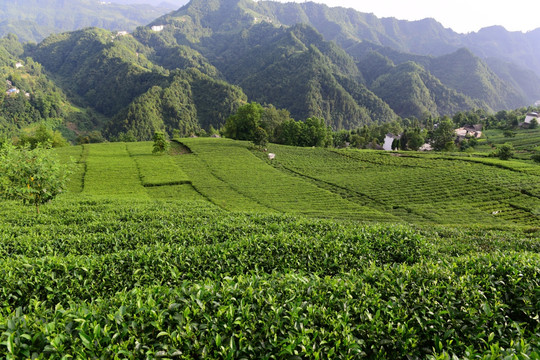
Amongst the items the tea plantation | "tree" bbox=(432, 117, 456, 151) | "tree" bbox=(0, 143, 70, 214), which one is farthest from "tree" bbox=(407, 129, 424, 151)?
"tree" bbox=(0, 143, 70, 214)

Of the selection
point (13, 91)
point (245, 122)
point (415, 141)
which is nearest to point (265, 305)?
point (245, 122)

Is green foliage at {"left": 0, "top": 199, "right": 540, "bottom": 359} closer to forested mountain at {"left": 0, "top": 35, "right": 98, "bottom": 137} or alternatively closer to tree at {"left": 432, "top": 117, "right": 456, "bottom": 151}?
tree at {"left": 432, "top": 117, "right": 456, "bottom": 151}

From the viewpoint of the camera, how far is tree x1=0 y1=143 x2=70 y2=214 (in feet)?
55.4

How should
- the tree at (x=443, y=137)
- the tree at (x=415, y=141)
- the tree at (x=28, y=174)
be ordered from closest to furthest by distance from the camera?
the tree at (x=28, y=174) → the tree at (x=443, y=137) → the tree at (x=415, y=141)

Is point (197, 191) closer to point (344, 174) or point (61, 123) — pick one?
point (344, 174)

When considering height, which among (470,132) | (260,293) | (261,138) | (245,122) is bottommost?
(260,293)

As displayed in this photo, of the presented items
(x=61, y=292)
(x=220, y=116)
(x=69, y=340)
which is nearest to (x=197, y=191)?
(x=61, y=292)

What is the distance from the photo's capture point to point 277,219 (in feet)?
50.3

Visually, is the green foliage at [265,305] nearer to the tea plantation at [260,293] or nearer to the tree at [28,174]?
the tea plantation at [260,293]

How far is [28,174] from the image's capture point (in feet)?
56.6

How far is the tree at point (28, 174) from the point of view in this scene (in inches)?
664

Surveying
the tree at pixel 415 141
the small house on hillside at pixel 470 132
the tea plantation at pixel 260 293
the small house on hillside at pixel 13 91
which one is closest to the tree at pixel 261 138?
the tea plantation at pixel 260 293

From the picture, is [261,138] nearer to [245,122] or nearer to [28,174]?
[245,122]

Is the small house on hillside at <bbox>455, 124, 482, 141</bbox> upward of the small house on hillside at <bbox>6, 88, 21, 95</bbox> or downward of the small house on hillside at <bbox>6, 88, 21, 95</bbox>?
downward
